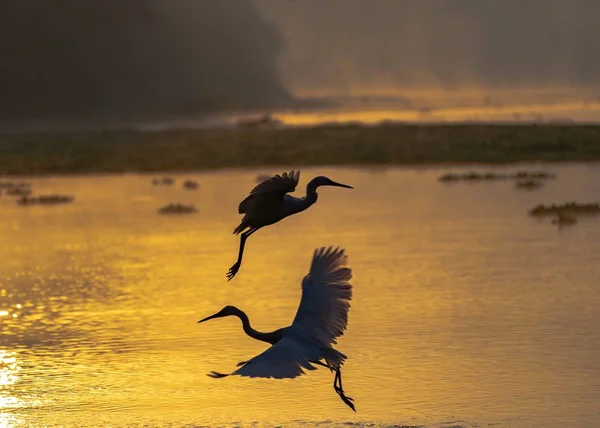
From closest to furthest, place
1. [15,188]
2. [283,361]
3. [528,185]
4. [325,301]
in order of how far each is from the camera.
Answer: [283,361]
[325,301]
[528,185]
[15,188]

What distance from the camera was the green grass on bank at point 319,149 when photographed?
6531cm

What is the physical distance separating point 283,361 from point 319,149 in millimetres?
57446

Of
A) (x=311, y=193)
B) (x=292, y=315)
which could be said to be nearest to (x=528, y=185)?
(x=292, y=315)

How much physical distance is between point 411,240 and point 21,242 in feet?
29.8

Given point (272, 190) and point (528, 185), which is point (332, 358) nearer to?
point (272, 190)

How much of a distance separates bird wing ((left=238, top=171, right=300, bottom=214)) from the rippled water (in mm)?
2133

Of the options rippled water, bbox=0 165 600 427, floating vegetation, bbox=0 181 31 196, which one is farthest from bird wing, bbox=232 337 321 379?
floating vegetation, bbox=0 181 31 196

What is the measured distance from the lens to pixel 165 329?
1856 centimetres

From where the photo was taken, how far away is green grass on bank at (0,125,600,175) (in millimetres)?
65312

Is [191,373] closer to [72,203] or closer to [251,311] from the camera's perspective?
[251,311]

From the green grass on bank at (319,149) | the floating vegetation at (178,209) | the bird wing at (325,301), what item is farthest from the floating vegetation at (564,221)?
the green grass on bank at (319,149)

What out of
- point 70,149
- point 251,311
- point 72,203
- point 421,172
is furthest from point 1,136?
point 251,311

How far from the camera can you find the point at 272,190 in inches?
534

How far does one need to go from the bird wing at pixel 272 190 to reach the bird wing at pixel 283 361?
5.59 ft
